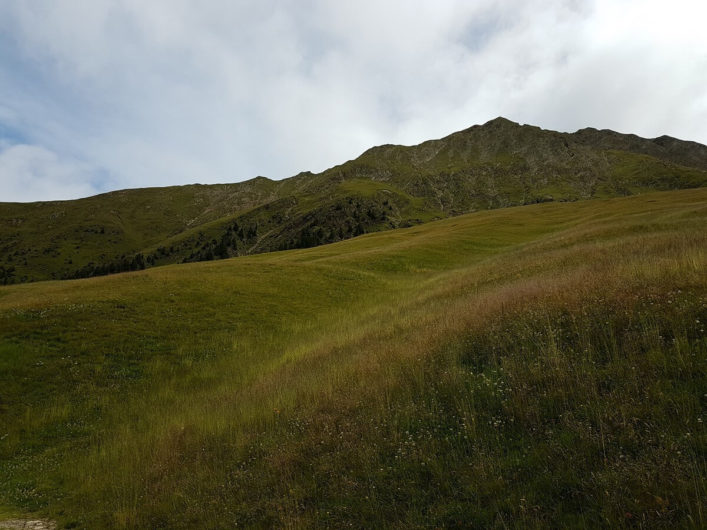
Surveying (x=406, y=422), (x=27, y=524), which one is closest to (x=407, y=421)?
(x=406, y=422)

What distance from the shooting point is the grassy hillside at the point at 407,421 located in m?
4.31

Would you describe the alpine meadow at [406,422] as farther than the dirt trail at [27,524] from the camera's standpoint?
No

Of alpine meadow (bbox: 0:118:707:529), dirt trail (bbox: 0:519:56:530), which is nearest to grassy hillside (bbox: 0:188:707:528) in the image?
alpine meadow (bbox: 0:118:707:529)

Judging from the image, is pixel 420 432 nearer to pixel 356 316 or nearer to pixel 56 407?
pixel 56 407

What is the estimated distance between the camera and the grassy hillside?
4.31 meters

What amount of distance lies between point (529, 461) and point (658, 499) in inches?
57.5

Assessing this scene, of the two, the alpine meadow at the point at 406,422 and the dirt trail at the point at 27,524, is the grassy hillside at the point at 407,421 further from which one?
the dirt trail at the point at 27,524

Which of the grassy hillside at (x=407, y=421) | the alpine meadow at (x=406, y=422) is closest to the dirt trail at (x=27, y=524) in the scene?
the alpine meadow at (x=406, y=422)

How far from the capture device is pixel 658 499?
11.3 ft

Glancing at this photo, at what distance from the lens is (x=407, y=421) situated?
654cm

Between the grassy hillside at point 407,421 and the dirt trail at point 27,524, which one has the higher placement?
the grassy hillside at point 407,421

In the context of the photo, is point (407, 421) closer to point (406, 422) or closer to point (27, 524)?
point (406, 422)

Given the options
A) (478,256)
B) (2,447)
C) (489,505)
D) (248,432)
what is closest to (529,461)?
(489,505)

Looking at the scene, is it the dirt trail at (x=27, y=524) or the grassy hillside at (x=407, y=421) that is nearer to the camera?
the grassy hillside at (x=407, y=421)
